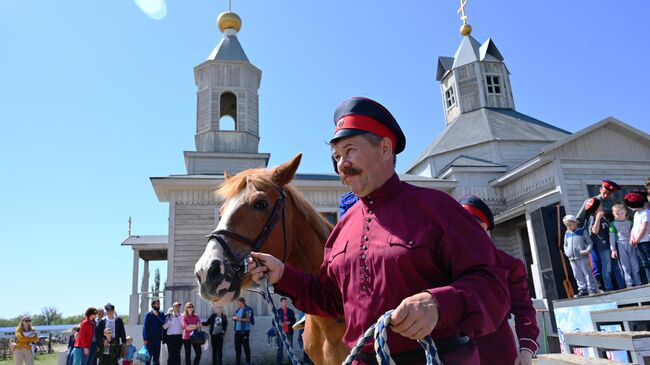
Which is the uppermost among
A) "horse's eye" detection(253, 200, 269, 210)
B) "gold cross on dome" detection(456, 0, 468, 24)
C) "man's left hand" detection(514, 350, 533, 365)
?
"gold cross on dome" detection(456, 0, 468, 24)

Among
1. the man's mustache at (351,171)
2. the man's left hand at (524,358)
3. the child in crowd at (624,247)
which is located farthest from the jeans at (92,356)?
the child in crowd at (624,247)

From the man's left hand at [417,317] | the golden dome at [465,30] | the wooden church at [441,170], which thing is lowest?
the man's left hand at [417,317]

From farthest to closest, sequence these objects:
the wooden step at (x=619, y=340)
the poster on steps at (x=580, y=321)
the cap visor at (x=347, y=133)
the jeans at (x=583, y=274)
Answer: the jeans at (x=583, y=274), the poster on steps at (x=580, y=321), the wooden step at (x=619, y=340), the cap visor at (x=347, y=133)

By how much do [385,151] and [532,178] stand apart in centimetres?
1779

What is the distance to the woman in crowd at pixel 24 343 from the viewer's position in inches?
439

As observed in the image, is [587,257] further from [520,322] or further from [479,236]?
[479,236]

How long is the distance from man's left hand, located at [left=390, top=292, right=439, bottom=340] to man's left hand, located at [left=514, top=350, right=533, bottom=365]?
1.34 m

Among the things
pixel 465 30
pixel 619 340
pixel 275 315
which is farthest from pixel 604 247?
pixel 465 30

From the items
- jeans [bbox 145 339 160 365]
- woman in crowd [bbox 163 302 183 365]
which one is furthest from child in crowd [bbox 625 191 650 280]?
jeans [bbox 145 339 160 365]

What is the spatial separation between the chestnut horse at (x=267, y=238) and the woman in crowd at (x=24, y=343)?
Answer: 12.0m

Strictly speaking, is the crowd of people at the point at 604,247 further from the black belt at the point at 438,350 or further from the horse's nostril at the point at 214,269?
the horse's nostril at the point at 214,269

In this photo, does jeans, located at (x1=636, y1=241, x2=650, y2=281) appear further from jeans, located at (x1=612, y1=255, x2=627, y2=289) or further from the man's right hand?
the man's right hand

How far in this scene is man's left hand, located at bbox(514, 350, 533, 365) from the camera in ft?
7.03

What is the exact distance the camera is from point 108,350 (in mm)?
10023
